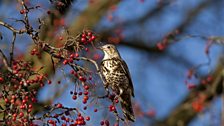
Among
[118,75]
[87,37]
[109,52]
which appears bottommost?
[87,37]

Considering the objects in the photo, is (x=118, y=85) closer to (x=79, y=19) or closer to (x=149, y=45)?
(x=79, y=19)

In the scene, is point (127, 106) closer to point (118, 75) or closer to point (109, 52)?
point (118, 75)

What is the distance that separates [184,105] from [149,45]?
1.80 meters

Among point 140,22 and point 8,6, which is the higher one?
point 140,22

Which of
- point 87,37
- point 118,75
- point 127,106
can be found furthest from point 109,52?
point 87,37

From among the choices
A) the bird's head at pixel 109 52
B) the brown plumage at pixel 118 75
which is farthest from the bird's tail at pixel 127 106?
the bird's head at pixel 109 52

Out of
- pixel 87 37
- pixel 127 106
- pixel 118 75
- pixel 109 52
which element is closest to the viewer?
pixel 87 37

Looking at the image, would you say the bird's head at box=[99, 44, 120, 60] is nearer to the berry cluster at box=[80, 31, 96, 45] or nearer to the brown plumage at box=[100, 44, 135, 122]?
the brown plumage at box=[100, 44, 135, 122]

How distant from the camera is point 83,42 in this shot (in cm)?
336

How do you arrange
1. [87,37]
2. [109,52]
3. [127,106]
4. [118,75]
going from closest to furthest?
[87,37] → [127,106] → [118,75] → [109,52]

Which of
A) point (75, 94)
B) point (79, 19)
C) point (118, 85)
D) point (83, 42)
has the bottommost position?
point (75, 94)

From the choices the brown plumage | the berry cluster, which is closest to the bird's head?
the brown plumage

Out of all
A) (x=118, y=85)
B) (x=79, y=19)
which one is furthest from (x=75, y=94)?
(x=79, y=19)

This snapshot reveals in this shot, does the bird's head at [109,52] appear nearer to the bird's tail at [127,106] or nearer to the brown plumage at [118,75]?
the brown plumage at [118,75]
